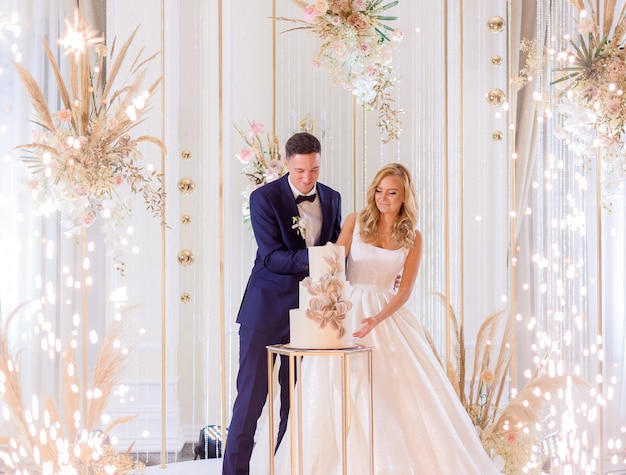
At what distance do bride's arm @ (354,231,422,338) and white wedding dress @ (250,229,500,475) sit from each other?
0.14ft

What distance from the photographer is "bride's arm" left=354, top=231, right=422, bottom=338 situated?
11.2 ft

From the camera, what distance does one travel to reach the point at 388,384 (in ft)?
11.7

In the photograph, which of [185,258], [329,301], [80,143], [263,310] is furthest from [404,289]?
[185,258]

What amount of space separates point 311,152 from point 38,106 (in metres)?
1.33

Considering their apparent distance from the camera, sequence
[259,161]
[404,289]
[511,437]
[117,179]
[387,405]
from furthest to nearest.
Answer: [259,161]
[511,437]
[117,179]
[404,289]
[387,405]

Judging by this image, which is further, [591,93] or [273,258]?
[591,93]

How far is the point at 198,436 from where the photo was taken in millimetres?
5141

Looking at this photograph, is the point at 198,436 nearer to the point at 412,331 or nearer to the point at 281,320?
the point at 281,320

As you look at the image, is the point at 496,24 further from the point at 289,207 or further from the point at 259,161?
the point at 289,207

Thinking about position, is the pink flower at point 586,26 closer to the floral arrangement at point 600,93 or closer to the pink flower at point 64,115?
the floral arrangement at point 600,93

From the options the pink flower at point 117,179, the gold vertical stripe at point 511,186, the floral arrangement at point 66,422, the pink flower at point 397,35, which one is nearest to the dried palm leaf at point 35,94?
the pink flower at point 117,179

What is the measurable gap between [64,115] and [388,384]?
1.99 meters

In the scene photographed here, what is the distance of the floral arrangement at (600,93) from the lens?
407 centimetres

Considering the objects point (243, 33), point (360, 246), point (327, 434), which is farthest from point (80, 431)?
point (243, 33)
